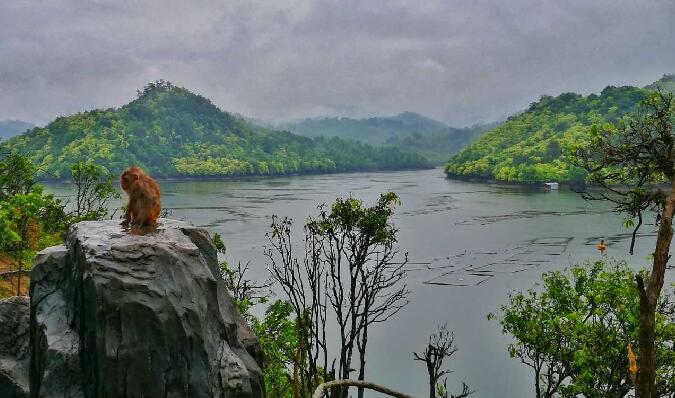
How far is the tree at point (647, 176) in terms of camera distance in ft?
18.6

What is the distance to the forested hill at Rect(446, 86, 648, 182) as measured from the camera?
7938cm

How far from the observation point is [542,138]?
3922 inches

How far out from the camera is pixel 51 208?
24250mm

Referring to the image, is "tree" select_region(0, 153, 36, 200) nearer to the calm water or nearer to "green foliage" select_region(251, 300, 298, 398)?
the calm water

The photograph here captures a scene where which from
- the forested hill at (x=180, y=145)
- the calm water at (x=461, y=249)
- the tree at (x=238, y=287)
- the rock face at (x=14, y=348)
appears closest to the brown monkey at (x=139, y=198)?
the rock face at (x=14, y=348)

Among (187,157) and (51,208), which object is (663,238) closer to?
(51,208)

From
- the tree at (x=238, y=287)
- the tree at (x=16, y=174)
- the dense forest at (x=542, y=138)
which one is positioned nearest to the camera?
the tree at (x=238, y=287)

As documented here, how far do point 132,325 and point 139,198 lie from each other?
6.06ft

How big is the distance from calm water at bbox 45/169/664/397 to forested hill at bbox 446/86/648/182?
666cm

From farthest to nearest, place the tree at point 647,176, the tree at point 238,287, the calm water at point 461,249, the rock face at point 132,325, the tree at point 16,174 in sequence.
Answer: the tree at point 16,174, the calm water at point 461,249, the tree at point 238,287, the rock face at point 132,325, the tree at point 647,176

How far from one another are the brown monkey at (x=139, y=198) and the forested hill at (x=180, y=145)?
247 feet

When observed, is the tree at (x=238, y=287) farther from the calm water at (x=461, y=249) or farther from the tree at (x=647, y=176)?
the tree at (x=647, y=176)

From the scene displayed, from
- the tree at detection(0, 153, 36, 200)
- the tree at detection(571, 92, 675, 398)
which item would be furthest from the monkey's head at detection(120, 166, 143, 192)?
the tree at detection(0, 153, 36, 200)

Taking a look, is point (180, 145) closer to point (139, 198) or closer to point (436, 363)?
point (436, 363)
